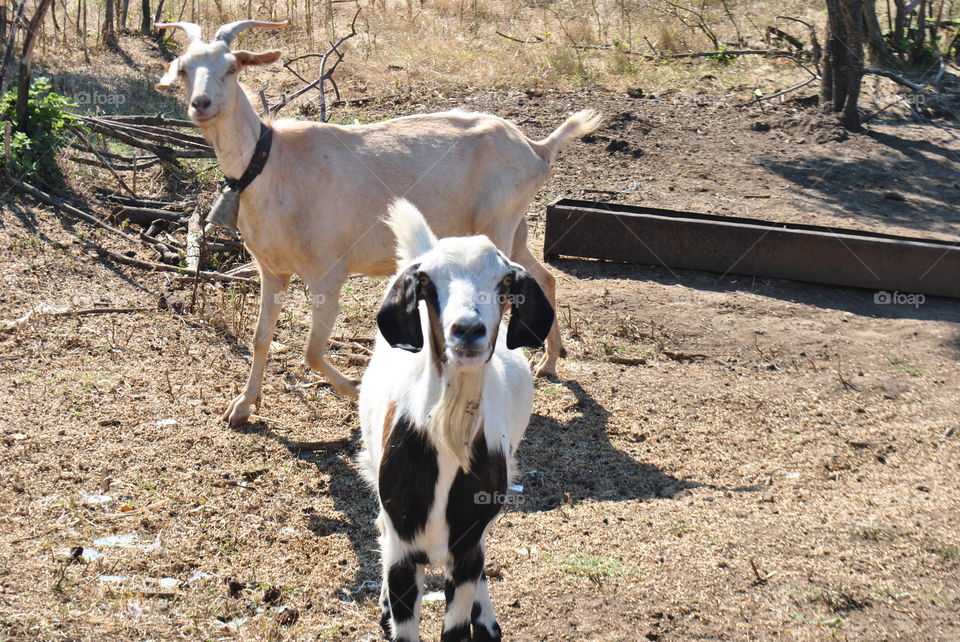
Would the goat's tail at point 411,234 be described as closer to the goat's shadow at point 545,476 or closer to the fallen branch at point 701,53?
the goat's shadow at point 545,476

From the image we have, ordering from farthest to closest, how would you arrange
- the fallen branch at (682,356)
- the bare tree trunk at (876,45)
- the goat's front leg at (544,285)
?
the bare tree trunk at (876,45)
the fallen branch at (682,356)
the goat's front leg at (544,285)

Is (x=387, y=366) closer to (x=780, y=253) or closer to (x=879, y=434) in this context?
(x=879, y=434)

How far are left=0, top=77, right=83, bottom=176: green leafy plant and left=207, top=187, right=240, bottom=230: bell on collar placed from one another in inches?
148

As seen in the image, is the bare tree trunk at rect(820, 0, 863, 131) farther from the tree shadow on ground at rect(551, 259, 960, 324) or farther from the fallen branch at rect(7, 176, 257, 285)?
the fallen branch at rect(7, 176, 257, 285)

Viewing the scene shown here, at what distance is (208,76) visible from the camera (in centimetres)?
523

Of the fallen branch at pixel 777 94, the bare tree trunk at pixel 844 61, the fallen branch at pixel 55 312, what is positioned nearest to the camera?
the fallen branch at pixel 55 312

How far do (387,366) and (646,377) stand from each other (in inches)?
117

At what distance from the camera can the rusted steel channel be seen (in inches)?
300

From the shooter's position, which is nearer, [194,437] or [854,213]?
[194,437]

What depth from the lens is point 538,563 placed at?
4312 mm

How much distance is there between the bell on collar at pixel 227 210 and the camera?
546 cm

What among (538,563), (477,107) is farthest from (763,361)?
(477,107)

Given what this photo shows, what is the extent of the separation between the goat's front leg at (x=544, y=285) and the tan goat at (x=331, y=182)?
7 cm

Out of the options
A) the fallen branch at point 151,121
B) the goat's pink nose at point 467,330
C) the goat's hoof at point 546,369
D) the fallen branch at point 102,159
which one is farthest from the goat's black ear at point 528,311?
the fallen branch at point 151,121
